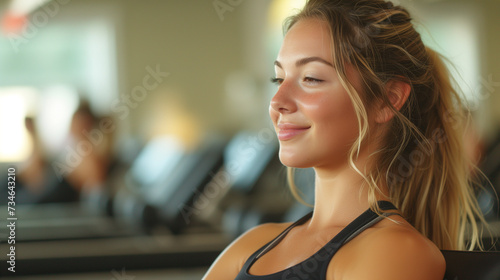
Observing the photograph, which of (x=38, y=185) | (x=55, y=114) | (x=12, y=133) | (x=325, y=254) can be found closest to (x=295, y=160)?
(x=325, y=254)

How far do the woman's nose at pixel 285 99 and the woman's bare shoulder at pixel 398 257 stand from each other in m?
0.28

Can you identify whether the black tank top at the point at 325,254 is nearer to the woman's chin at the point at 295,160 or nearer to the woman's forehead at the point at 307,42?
the woman's chin at the point at 295,160

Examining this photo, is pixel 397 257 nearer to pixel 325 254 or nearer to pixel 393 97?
pixel 325 254

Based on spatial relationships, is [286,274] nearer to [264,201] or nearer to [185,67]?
[264,201]

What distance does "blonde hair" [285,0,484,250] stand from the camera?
1.18m

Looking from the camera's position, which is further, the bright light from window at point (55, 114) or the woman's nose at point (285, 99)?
the bright light from window at point (55, 114)

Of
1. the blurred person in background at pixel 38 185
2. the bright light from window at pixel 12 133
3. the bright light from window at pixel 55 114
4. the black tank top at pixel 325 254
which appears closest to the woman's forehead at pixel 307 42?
the black tank top at pixel 325 254

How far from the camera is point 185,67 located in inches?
359

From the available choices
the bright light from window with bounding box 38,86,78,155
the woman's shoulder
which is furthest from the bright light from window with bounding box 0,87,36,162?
the woman's shoulder

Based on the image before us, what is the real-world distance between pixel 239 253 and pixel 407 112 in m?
0.46

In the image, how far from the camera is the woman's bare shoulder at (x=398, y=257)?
1004mm

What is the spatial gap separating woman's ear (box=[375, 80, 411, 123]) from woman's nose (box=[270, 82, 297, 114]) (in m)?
0.16

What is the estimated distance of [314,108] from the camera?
117cm

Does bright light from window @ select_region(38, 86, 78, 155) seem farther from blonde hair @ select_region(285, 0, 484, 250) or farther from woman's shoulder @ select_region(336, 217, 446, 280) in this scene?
woman's shoulder @ select_region(336, 217, 446, 280)
